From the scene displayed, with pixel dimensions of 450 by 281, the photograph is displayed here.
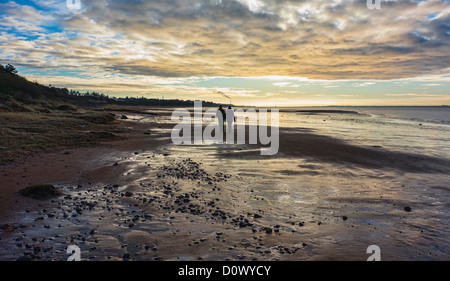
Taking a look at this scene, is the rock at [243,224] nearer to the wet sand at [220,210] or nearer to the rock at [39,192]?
the wet sand at [220,210]

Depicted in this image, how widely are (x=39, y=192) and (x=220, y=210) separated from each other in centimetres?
637

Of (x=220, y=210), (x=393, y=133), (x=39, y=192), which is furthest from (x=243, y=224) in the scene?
(x=393, y=133)

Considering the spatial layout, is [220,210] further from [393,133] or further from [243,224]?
[393,133]

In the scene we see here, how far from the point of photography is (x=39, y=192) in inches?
351

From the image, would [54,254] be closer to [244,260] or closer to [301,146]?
[244,260]

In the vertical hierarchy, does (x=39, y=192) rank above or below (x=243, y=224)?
above

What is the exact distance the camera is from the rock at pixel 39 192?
28.9 ft

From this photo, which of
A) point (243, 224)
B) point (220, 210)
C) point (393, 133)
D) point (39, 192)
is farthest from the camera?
point (393, 133)

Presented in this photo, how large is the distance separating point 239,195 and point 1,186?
28.9 ft

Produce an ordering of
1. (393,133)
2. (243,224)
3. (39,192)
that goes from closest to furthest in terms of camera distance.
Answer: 1. (243,224)
2. (39,192)
3. (393,133)

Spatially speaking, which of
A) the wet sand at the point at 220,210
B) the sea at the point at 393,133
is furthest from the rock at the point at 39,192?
the sea at the point at 393,133

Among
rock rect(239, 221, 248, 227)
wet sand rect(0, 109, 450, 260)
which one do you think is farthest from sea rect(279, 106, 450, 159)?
rock rect(239, 221, 248, 227)
